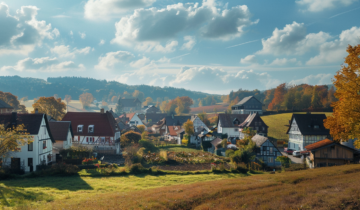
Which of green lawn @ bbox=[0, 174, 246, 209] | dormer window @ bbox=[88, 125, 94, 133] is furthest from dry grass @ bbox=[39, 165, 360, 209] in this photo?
dormer window @ bbox=[88, 125, 94, 133]

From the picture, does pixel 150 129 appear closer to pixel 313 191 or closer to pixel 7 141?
pixel 7 141

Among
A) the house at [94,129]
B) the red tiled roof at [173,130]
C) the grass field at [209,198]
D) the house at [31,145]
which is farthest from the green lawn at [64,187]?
the red tiled roof at [173,130]

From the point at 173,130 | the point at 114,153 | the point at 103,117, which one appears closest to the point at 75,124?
the point at 103,117

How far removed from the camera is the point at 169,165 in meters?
38.2

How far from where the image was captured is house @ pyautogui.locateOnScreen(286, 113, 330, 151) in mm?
52531

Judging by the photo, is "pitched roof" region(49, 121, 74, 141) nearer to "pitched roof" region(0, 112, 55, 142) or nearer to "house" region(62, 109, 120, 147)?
"house" region(62, 109, 120, 147)

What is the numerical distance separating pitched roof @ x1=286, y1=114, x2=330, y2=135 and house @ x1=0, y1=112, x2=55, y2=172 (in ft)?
160

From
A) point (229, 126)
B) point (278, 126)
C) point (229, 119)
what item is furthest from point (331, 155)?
point (278, 126)

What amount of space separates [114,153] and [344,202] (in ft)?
140

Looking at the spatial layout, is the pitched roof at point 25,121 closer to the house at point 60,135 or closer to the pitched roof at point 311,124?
the house at point 60,135

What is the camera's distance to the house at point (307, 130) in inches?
2068

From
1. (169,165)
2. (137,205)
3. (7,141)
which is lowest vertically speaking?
(169,165)

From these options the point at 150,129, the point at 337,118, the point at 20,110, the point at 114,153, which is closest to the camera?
the point at 337,118

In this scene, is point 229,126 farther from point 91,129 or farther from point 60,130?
point 60,130
